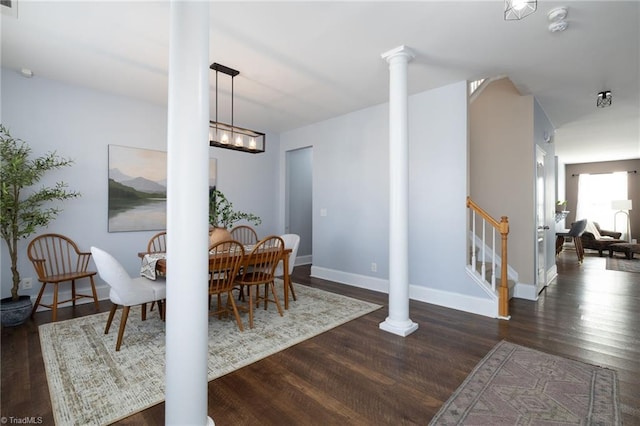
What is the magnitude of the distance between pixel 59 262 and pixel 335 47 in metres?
3.90

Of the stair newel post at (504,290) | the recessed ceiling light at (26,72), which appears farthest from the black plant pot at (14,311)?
the stair newel post at (504,290)

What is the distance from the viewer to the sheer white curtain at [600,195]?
8852mm

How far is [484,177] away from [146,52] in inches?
175

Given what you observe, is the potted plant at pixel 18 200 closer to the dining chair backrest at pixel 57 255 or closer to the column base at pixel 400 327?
the dining chair backrest at pixel 57 255

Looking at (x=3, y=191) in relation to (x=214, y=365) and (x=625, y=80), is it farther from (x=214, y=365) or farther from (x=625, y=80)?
(x=625, y=80)

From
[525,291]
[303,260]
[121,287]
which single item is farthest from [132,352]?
[525,291]

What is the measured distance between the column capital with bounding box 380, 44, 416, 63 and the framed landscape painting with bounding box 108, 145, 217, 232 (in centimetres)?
334

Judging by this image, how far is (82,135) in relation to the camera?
12.1 feet

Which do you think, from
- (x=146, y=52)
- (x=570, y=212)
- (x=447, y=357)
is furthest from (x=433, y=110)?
(x=570, y=212)

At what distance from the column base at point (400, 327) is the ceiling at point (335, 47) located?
8.49 ft

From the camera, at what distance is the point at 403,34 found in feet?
8.38

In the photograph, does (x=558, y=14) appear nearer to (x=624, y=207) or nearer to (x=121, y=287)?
(x=121, y=287)

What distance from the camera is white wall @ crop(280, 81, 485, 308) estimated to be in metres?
3.56

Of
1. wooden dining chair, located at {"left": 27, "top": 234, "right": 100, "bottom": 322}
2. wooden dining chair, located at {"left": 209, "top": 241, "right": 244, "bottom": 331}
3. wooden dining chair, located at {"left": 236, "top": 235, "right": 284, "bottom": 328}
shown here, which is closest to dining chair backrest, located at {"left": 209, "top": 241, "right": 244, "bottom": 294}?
wooden dining chair, located at {"left": 209, "top": 241, "right": 244, "bottom": 331}
